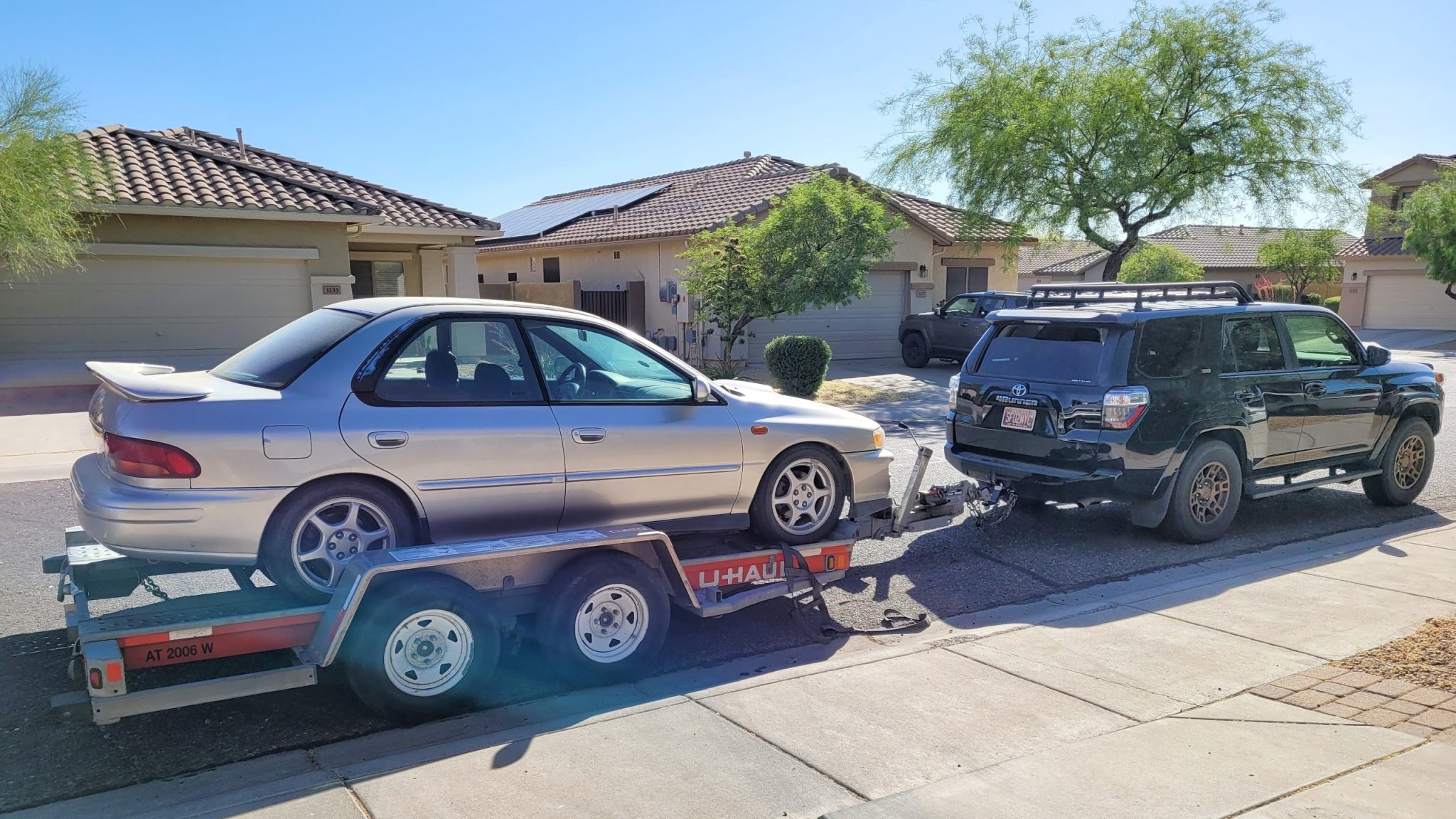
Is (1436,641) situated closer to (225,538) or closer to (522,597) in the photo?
(522,597)

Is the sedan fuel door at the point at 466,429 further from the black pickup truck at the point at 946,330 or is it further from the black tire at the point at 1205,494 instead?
the black pickup truck at the point at 946,330

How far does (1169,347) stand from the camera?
742 centimetres

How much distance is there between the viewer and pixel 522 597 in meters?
4.97

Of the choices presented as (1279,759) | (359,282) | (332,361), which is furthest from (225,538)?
(359,282)

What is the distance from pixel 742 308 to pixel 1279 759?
1490 cm

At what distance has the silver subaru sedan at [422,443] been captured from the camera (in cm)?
451

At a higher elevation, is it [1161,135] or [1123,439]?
[1161,135]

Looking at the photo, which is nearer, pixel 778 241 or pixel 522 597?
pixel 522 597

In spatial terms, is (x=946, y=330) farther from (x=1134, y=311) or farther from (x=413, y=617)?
(x=413, y=617)

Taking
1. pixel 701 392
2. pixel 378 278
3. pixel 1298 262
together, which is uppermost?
pixel 1298 262

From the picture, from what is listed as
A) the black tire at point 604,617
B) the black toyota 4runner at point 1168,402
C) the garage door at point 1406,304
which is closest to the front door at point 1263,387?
the black toyota 4runner at point 1168,402

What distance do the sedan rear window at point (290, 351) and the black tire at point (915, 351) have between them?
58.4ft

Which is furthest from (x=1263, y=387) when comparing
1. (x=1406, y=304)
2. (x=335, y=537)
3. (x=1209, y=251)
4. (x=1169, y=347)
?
(x=1209, y=251)

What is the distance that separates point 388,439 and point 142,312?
14331 millimetres
